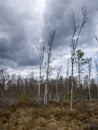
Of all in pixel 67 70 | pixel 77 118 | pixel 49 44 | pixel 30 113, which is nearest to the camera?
pixel 77 118

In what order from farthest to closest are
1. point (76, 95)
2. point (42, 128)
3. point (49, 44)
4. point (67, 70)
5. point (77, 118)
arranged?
point (76, 95) < point (67, 70) < point (49, 44) < point (77, 118) < point (42, 128)

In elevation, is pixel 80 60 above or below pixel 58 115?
above

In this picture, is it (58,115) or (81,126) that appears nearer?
(81,126)

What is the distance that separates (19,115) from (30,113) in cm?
135

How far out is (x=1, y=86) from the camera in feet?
110

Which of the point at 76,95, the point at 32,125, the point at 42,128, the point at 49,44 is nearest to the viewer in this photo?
the point at 42,128

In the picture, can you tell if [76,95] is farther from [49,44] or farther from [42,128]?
[42,128]

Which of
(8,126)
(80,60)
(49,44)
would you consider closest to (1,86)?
(49,44)

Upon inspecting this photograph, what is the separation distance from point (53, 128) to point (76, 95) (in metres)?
48.3

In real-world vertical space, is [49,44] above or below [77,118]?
above

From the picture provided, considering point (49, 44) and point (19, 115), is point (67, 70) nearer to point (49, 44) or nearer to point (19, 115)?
point (49, 44)

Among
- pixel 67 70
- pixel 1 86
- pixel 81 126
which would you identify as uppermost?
pixel 67 70

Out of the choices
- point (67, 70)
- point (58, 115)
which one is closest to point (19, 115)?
point (58, 115)

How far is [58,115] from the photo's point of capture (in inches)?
789
